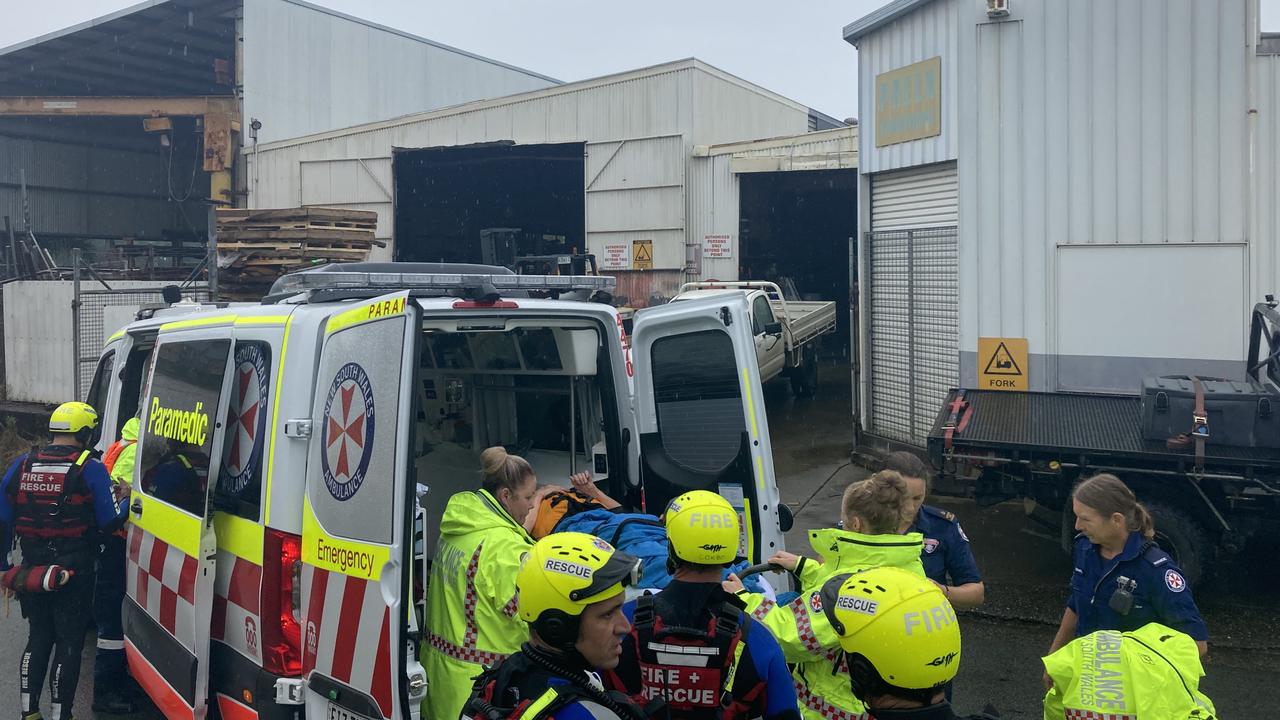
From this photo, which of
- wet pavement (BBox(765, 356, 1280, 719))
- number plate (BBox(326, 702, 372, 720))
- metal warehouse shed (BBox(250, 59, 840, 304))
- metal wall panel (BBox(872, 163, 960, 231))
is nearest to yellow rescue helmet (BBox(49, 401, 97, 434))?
number plate (BBox(326, 702, 372, 720))

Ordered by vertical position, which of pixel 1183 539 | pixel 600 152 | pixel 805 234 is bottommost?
pixel 1183 539

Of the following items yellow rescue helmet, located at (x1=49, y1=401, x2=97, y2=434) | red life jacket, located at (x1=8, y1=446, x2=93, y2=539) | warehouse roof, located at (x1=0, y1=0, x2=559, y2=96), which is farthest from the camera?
warehouse roof, located at (x1=0, y1=0, x2=559, y2=96)

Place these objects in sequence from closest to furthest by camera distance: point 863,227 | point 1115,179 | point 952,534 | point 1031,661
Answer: point 952,534
point 1031,661
point 1115,179
point 863,227

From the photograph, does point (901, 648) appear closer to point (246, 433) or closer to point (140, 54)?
point (246, 433)

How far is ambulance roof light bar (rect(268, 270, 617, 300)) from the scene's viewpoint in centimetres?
410

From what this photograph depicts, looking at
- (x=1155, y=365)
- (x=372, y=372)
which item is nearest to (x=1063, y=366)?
(x=1155, y=365)

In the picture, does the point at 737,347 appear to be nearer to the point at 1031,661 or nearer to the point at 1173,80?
the point at 1031,661

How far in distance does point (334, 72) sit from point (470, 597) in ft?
82.8

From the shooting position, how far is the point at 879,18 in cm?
1133

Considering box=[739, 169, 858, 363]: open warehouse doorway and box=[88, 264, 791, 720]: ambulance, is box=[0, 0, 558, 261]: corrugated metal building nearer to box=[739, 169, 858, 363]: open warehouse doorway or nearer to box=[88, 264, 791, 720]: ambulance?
box=[739, 169, 858, 363]: open warehouse doorway

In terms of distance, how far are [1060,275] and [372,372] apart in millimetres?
7978

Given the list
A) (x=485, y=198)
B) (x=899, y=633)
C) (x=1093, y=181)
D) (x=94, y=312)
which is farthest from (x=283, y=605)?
(x=485, y=198)

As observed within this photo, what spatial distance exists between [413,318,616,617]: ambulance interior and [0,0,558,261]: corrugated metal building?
1976 centimetres

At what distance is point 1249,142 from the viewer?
882cm
